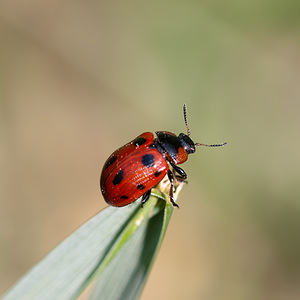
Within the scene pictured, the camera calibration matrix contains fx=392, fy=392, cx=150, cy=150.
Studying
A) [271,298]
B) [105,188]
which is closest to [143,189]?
[105,188]

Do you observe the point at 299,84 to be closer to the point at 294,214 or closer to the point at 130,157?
the point at 294,214

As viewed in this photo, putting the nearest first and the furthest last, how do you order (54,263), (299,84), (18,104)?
(54,263) < (299,84) < (18,104)

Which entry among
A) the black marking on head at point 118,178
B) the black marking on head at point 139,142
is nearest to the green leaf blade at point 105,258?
the black marking on head at point 118,178

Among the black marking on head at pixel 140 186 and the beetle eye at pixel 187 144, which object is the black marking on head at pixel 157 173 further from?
the beetle eye at pixel 187 144

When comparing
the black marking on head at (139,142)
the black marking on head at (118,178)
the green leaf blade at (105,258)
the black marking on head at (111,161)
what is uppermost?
the black marking on head at (139,142)

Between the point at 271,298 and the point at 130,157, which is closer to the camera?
the point at 130,157

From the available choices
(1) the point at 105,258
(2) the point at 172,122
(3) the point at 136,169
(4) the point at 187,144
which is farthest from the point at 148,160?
(2) the point at 172,122
